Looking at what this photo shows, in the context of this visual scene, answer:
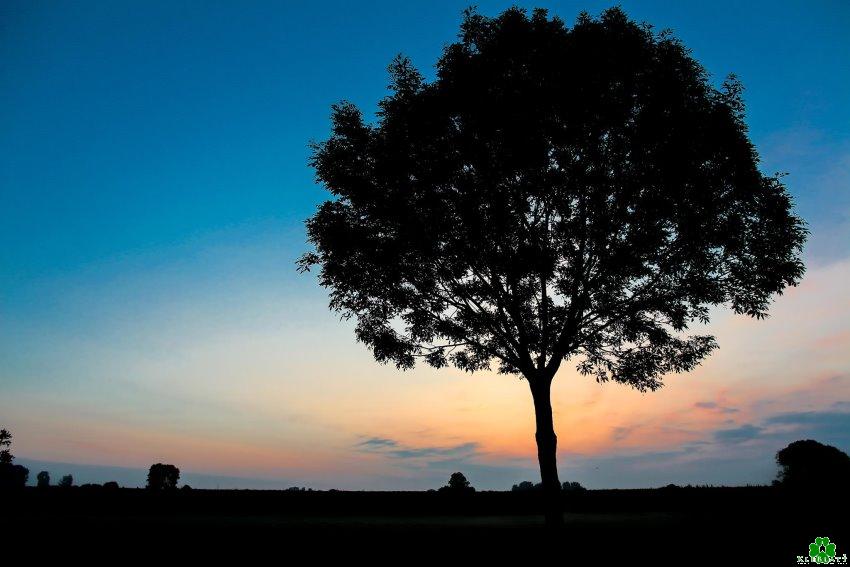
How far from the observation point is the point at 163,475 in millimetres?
95625

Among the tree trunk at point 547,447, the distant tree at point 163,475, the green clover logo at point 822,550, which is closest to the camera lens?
the green clover logo at point 822,550

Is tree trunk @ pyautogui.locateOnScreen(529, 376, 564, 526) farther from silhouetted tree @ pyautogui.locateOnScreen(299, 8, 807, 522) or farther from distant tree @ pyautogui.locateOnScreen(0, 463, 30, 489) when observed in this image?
distant tree @ pyautogui.locateOnScreen(0, 463, 30, 489)

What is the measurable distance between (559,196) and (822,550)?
1510 cm

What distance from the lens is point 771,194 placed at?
76.4 feet

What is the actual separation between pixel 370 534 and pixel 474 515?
1760 cm

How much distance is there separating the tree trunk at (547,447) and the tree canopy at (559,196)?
0.63 metres

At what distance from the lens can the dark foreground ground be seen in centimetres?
1675

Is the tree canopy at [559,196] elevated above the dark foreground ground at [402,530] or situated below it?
above

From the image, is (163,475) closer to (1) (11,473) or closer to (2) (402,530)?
(1) (11,473)

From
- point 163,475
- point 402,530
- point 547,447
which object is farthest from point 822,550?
point 163,475

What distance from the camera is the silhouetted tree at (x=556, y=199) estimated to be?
22469 mm

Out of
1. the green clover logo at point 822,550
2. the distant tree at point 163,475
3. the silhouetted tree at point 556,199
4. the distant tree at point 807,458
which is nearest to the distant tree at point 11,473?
the distant tree at point 163,475

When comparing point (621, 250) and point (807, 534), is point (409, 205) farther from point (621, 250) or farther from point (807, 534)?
point (807, 534)

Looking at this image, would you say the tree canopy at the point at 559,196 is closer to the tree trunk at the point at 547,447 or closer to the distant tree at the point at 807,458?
the tree trunk at the point at 547,447
